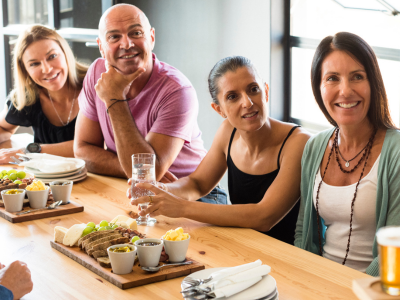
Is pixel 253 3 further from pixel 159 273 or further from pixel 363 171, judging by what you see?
pixel 159 273

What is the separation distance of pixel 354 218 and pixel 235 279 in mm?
731


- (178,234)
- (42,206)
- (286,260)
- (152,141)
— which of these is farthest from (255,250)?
(152,141)

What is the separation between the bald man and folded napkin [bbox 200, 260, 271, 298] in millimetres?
1167

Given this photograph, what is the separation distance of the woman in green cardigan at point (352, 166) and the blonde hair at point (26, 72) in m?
1.88

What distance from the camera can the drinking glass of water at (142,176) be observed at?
1697 mm

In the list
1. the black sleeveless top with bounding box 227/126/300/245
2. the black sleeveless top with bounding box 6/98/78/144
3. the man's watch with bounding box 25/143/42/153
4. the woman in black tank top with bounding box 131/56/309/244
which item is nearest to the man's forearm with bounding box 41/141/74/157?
the man's watch with bounding box 25/143/42/153

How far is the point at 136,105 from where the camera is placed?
250cm

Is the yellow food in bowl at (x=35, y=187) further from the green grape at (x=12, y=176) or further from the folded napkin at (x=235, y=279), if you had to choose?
the folded napkin at (x=235, y=279)

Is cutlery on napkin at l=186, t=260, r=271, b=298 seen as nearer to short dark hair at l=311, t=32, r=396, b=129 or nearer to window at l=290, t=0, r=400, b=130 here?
short dark hair at l=311, t=32, r=396, b=129

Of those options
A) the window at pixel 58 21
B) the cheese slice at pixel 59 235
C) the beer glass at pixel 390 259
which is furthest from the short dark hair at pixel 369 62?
the window at pixel 58 21

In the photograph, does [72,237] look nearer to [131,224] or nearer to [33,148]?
[131,224]

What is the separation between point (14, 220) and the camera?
169 cm

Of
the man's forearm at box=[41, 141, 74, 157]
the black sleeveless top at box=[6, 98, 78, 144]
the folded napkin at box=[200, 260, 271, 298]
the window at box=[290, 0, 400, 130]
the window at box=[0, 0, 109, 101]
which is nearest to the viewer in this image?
the folded napkin at box=[200, 260, 271, 298]

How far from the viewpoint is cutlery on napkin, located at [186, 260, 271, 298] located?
107cm
